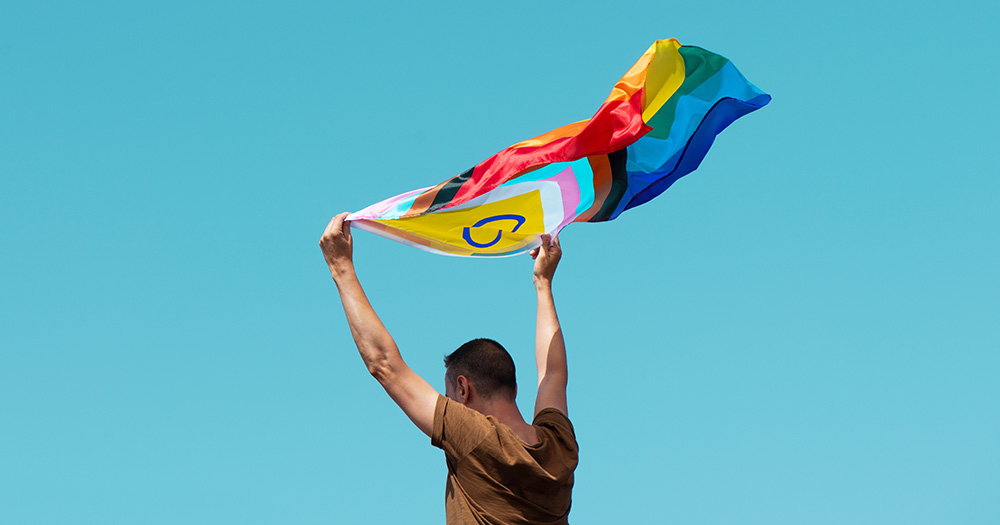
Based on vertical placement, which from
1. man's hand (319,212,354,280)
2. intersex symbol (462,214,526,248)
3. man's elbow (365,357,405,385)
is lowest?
man's elbow (365,357,405,385)

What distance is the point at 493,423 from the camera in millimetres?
5250

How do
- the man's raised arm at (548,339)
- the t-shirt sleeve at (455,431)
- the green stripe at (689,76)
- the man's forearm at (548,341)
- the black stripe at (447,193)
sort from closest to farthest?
the t-shirt sleeve at (455,431) < the man's raised arm at (548,339) < the man's forearm at (548,341) < the black stripe at (447,193) < the green stripe at (689,76)

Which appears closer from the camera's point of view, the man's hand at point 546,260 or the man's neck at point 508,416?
the man's neck at point 508,416

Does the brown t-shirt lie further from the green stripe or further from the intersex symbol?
the green stripe

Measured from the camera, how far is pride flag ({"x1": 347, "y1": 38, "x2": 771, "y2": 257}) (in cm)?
691

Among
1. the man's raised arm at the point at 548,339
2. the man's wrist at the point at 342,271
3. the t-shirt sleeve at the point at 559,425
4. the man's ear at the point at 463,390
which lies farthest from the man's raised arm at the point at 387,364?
the man's raised arm at the point at 548,339

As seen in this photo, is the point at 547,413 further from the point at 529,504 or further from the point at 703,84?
the point at 703,84

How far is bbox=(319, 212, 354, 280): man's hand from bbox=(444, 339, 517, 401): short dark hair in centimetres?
77

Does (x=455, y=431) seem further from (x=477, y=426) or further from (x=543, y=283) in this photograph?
(x=543, y=283)

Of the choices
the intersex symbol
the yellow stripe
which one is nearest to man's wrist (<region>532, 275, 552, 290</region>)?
the intersex symbol

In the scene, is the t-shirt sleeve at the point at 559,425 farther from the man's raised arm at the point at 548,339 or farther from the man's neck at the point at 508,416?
the man's neck at the point at 508,416

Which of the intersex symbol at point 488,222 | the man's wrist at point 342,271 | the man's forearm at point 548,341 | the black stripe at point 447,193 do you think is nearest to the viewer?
the man's wrist at point 342,271

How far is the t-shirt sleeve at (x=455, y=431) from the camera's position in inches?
202

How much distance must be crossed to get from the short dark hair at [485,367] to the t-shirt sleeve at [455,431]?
32 cm
